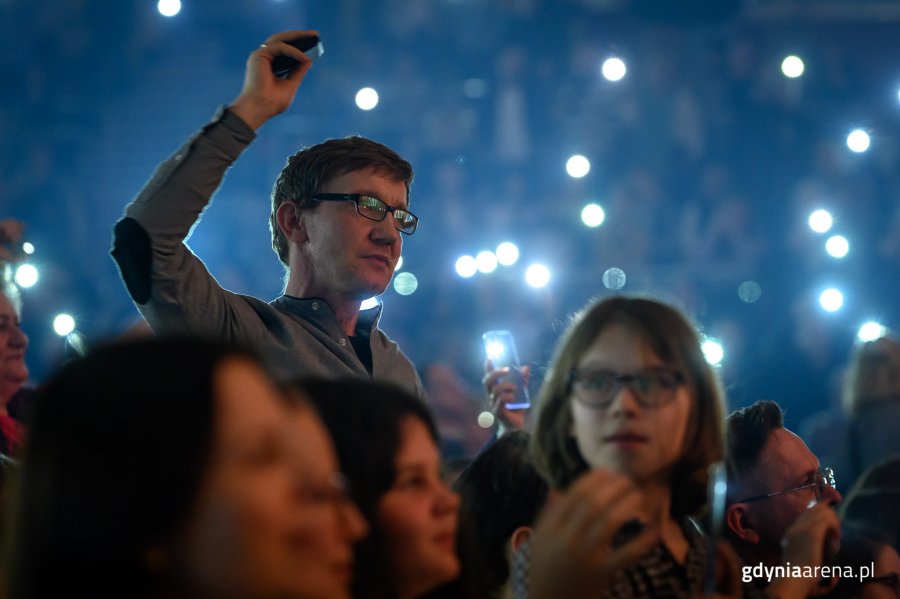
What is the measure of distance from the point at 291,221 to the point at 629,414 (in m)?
1.25

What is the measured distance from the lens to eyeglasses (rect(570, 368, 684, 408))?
147 centimetres

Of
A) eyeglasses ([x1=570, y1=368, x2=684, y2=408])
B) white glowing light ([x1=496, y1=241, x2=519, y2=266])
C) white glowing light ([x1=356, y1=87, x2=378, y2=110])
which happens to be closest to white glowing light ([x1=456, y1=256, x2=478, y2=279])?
white glowing light ([x1=496, y1=241, x2=519, y2=266])

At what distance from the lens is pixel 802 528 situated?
170cm

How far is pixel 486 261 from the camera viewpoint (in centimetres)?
552

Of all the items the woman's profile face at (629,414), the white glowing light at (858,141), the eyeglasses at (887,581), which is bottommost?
the eyeglasses at (887,581)

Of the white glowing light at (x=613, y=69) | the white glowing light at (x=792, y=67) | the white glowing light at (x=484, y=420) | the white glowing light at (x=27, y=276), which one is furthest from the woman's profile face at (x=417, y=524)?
the white glowing light at (x=792, y=67)

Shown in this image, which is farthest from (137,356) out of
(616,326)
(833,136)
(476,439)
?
(833,136)

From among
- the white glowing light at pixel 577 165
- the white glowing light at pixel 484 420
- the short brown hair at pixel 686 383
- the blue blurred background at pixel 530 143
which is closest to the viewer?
the short brown hair at pixel 686 383

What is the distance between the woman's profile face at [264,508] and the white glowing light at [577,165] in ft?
16.1

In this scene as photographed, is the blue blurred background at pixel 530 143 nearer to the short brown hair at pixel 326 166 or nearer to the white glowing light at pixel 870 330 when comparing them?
the white glowing light at pixel 870 330

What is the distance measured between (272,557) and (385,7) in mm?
5265

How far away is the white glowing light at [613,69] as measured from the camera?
6.00 m

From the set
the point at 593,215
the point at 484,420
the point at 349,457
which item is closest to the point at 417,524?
the point at 349,457

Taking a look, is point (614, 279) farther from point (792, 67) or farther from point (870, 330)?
point (792, 67)
